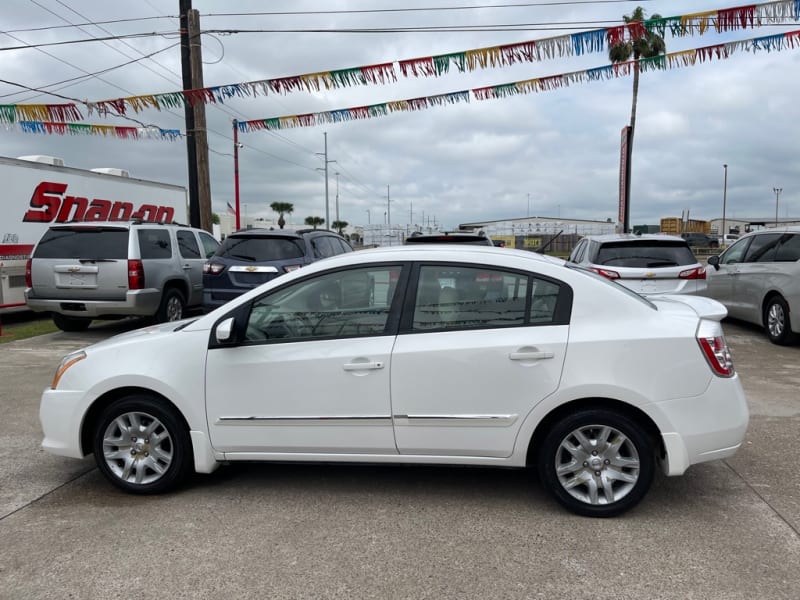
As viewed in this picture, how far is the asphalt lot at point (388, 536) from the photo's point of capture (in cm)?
291

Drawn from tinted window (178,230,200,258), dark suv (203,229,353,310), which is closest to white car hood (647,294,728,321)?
dark suv (203,229,353,310)

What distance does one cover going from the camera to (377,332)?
3705 millimetres

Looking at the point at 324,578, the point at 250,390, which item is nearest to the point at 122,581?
the point at 324,578

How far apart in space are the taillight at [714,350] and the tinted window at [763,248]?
6862mm

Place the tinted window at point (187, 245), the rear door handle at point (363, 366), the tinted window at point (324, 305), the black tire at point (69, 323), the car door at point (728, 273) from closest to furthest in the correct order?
the rear door handle at point (363, 366) → the tinted window at point (324, 305) → the car door at point (728, 273) → the black tire at point (69, 323) → the tinted window at point (187, 245)

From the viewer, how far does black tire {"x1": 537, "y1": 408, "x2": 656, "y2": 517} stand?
137 inches

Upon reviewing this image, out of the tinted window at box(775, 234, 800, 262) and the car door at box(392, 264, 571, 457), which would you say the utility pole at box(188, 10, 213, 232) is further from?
the car door at box(392, 264, 571, 457)

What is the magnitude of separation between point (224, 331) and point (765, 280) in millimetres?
8623

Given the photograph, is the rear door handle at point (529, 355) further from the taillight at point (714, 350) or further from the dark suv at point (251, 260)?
the dark suv at point (251, 260)

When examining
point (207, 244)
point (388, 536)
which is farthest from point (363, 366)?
point (207, 244)

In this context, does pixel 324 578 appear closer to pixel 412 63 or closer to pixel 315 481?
pixel 315 481

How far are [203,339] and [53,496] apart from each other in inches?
56.8

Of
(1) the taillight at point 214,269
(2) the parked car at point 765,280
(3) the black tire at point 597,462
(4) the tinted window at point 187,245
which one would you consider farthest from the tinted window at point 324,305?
(4) the tinted window at point 187,245

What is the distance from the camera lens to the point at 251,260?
8.69 meters
